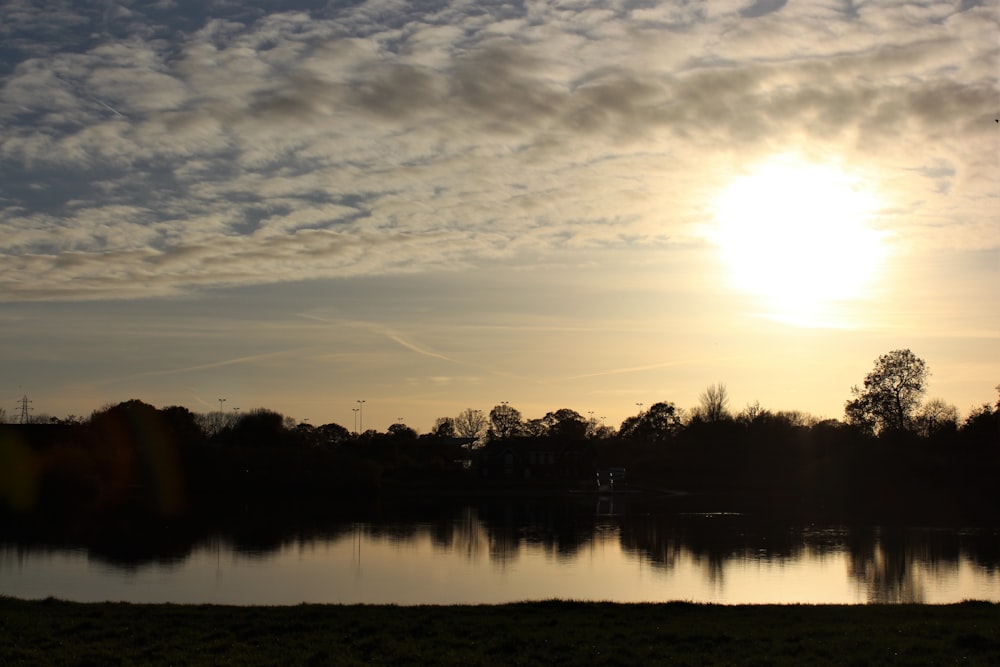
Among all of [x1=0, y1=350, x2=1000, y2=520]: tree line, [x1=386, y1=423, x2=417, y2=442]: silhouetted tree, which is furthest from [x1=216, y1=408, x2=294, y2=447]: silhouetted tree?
[x1=386, y1=423, x2=417, y2=442]: silhouetted tree

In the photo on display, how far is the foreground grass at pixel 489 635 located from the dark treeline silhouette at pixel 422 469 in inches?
1051

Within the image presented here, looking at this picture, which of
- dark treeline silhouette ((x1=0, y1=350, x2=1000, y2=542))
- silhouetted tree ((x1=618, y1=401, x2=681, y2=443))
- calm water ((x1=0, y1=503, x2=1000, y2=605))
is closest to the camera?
calm water ((x1=0, y1=503, x2=1000, y2=605))

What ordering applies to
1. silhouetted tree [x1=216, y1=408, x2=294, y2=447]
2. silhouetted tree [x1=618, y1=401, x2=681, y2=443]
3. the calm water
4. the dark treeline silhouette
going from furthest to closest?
silhouetted tree [x1=618, y1=401, x2=681, y2=443] → silhouetted tree [x1=216, y1=408, x2=294, y2=447] → the dark treeline silhouette → the calm water

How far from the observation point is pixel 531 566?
3153 cm

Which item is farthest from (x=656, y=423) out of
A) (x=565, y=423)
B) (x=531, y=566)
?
(x=531, y=566)

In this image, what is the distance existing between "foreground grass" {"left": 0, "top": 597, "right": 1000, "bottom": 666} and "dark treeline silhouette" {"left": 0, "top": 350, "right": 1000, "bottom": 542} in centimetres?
2670

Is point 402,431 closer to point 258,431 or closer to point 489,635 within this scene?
point 258,431

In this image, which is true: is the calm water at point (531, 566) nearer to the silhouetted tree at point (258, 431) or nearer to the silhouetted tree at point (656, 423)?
the silhouetted tree at point (258, 431)

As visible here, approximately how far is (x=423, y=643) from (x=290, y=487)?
236 ft

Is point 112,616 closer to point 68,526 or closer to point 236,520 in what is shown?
point 68,526

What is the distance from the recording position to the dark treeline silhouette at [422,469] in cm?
6047

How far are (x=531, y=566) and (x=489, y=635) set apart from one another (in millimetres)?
16977

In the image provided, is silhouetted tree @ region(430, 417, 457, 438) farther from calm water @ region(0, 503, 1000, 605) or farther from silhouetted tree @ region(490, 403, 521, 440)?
calm water @ region(0, 503, 1000, 605)

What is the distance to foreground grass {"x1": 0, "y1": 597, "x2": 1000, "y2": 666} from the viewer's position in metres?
13.0
